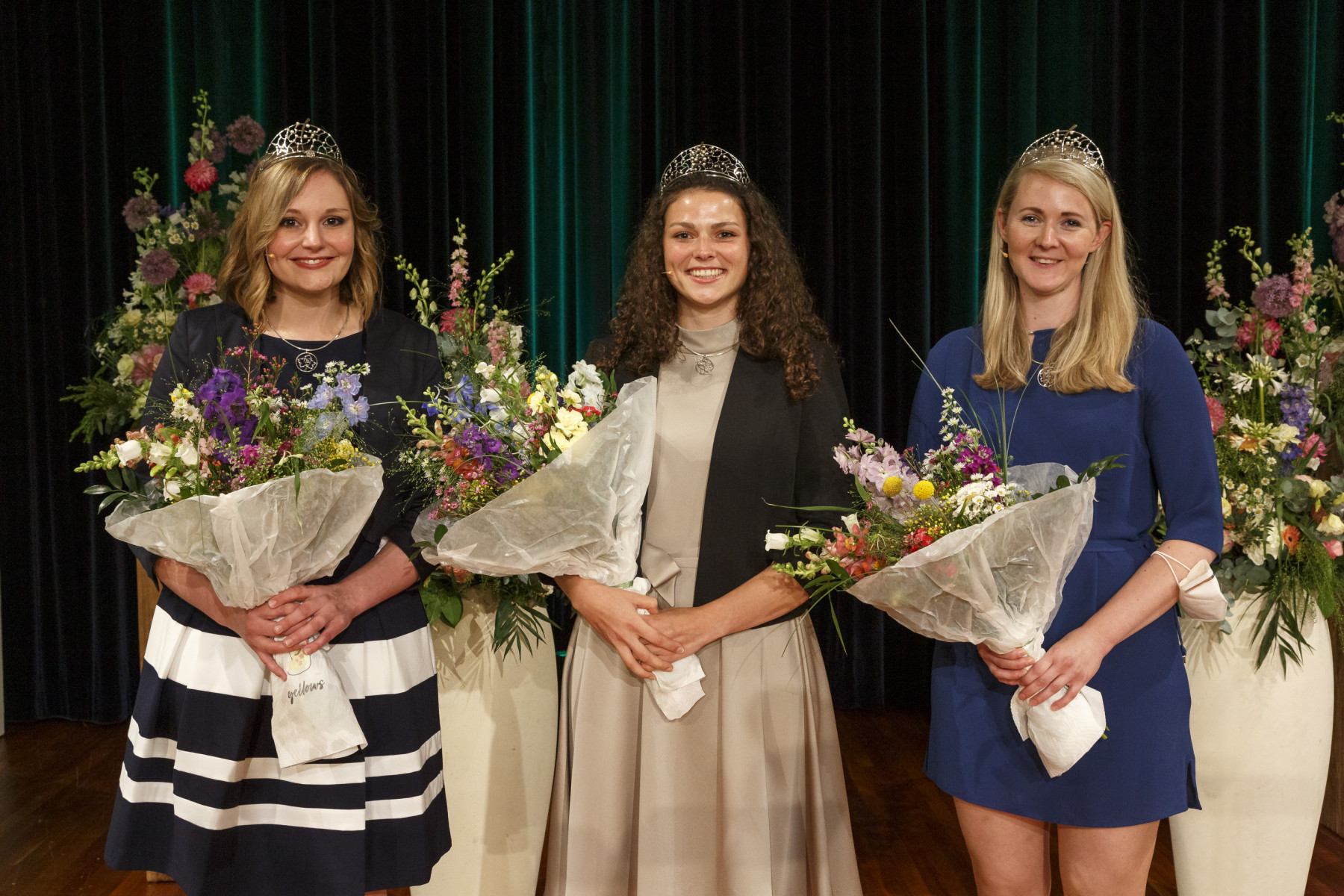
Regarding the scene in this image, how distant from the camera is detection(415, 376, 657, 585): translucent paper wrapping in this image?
1655 millimetres

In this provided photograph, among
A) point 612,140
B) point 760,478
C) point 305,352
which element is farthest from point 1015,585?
point 612,140

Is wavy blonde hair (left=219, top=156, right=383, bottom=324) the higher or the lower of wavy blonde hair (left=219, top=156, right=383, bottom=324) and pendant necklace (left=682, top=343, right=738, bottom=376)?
the higher

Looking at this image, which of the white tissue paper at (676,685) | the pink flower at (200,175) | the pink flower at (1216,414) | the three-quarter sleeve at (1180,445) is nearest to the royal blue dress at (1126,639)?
the three-quarter sleeve at (1180,445)

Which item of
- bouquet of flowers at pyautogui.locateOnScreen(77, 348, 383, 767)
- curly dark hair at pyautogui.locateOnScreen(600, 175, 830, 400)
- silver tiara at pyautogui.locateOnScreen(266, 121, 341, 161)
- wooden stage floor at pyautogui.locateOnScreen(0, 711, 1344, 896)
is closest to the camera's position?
bouquet of flowers at pyautogui.locateOnScreen(77, 348, 383, 767)

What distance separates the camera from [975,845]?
1.81 meters

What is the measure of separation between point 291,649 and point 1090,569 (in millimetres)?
1396

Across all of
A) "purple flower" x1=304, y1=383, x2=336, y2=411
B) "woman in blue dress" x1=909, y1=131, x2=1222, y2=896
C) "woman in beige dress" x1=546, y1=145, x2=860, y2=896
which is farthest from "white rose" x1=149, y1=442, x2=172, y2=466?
"woman in blue dress" x1=909, y1=131, x2=1222, y2=896

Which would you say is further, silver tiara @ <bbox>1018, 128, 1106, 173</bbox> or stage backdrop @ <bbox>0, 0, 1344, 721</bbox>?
stage backdrop @ <bbox>0, 0, 1344, 721</bbox>

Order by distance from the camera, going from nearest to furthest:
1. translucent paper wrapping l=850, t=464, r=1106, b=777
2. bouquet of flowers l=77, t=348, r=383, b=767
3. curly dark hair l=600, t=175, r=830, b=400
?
translucent paper wrapping l=850, t=464, r=1106, b=777, bouquet of flowers l=77, t=348, r=383, b=767, curly dark hair l=600, t=175, r=830, b=400

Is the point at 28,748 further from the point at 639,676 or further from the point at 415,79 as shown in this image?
the point at 639,676

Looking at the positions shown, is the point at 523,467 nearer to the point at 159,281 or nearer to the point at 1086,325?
the point at 1086,325

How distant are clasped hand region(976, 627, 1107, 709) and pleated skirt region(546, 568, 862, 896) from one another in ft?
1.20

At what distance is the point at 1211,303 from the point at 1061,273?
2697 millimetres

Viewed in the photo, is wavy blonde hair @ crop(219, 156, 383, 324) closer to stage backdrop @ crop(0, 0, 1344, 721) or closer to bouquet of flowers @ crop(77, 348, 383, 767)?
bouquet of flowers @ crop(77, 348, 383, 767)
